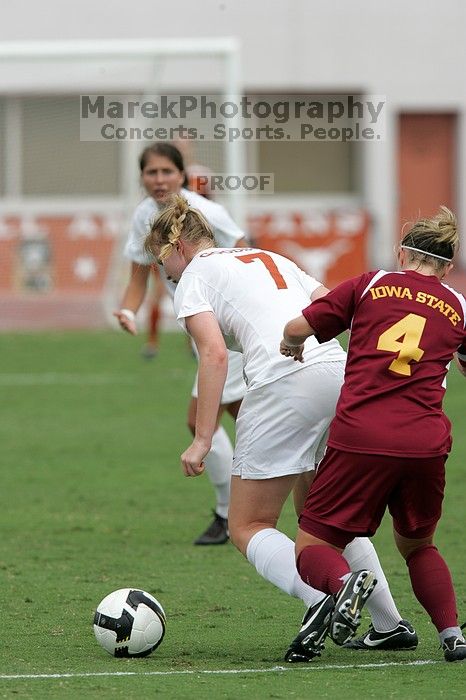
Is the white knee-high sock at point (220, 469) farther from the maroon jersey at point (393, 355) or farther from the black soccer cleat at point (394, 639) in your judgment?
the maroon jersey at point (393, 355)

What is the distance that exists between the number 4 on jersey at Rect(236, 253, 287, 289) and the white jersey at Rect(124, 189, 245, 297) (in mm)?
1620

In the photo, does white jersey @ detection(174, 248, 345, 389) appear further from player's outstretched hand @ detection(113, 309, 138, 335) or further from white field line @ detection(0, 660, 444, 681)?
player's outstretched hand @ detection(113, 309, 138, 335)

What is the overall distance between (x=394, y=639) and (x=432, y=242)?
1409 mm

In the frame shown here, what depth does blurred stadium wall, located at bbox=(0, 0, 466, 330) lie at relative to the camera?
69.2 feet

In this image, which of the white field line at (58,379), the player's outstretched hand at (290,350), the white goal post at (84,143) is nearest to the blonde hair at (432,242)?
the player's outstretched hand at (290,350)

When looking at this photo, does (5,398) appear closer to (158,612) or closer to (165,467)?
(165,467)

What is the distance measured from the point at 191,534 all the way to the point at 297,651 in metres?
2.74

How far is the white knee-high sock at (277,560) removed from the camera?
4.73m

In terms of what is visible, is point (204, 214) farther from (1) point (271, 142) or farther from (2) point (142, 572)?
(1) point (271, 142)

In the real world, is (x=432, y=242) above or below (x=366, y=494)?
above

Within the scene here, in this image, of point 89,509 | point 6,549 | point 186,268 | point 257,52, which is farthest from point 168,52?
point 186,268

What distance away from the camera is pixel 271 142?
24.6 m

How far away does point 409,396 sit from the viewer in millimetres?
4473

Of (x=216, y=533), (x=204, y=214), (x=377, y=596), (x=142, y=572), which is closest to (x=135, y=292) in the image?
(x=204, y=214)
